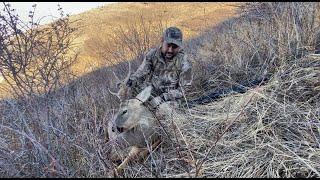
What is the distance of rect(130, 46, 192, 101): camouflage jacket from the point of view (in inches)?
181

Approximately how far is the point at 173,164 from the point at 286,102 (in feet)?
4.20

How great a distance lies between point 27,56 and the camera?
4.73 meters

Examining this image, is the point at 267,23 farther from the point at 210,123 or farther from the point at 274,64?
the point at 210,123

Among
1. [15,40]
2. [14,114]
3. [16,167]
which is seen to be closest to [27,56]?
[15,40]

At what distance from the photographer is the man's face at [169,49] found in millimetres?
4549

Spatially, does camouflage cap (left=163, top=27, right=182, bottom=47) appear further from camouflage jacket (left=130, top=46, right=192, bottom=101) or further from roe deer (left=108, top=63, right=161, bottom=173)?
roe deer (left=108, top=63, right=161, bottom=173)

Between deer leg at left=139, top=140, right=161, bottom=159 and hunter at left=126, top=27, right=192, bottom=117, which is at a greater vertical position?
hunter at left=126, top=27, right=192, bottom=117

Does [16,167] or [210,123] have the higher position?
[16,167]

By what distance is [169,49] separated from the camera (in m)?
4.57

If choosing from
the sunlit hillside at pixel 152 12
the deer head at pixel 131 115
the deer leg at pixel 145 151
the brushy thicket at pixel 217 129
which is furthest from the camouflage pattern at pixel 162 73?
the sunlit hillside at pixel 152 12

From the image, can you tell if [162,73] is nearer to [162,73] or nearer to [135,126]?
[162,73]

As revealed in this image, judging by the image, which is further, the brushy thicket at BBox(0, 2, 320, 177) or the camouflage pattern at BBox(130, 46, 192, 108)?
the camouflage pattern at BBox(130, 46, 192, 108)

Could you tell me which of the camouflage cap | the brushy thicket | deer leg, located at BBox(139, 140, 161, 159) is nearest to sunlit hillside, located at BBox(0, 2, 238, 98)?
the camouflage cap

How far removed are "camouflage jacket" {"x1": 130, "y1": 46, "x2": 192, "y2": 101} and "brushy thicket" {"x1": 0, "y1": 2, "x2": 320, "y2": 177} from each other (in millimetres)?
392
